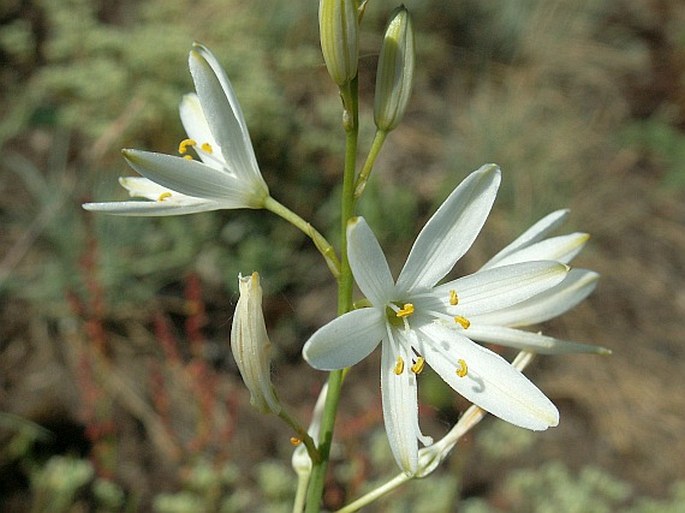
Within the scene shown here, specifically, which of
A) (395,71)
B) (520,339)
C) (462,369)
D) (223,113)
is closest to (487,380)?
(462,369)

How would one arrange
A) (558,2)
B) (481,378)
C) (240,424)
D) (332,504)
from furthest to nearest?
(558,2), (240,424), (332,504), (481,378)

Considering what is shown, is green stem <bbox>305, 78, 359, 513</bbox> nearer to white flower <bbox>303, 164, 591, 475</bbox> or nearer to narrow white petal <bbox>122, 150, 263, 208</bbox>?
white flower <bbox>303, 164, 591, 475</bbox>

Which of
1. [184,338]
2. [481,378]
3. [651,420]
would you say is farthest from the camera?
[651,420]

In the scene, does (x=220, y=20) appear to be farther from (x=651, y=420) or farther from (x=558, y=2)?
(x=651, y=420)

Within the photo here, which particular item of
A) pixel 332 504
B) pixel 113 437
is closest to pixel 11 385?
pixel 113 437

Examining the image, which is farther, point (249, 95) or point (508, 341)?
point (249, 95)

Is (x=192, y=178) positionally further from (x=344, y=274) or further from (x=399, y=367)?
(x=399, y=367)
